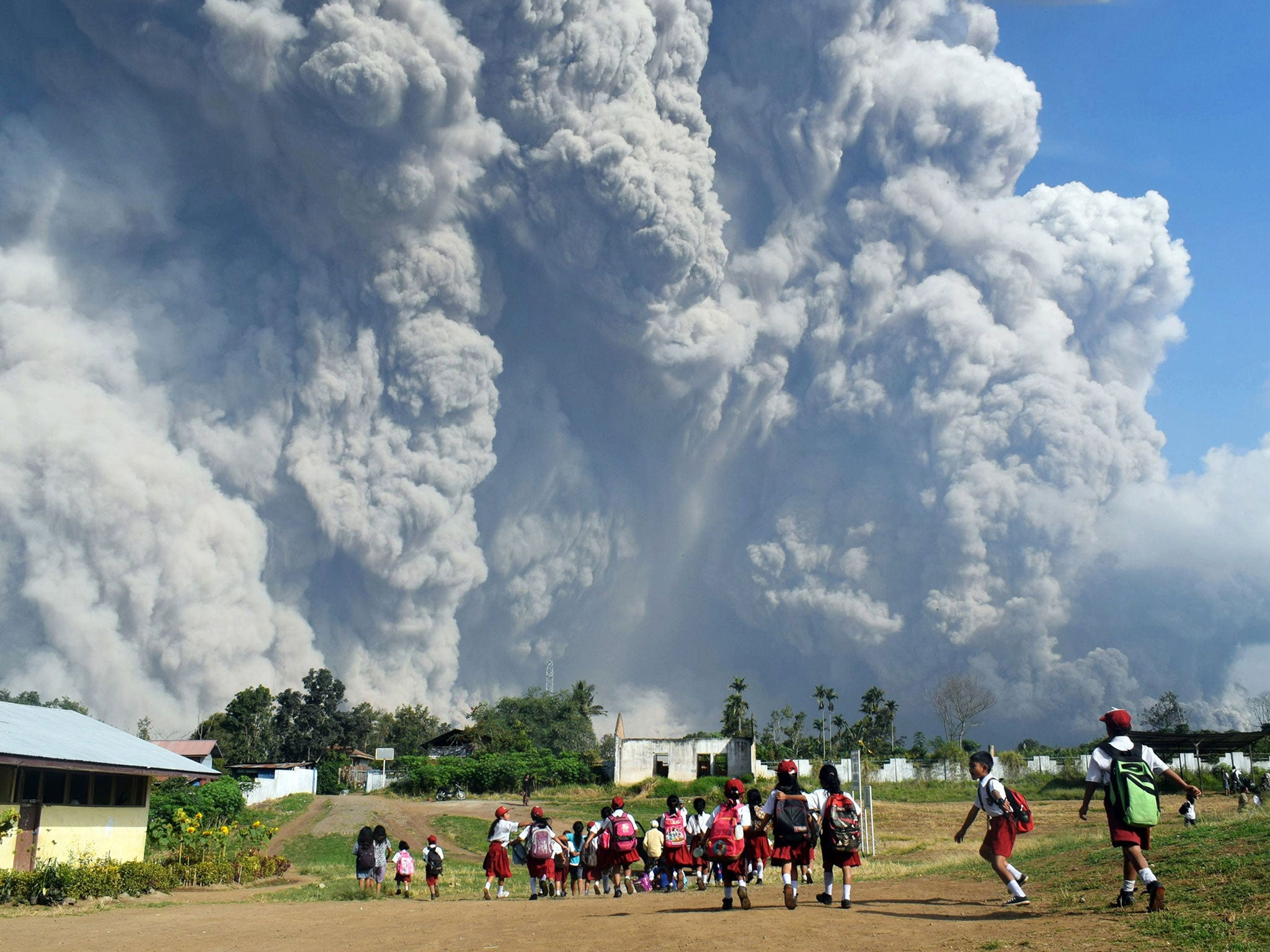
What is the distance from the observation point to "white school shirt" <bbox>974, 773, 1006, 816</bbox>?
30.6 feet

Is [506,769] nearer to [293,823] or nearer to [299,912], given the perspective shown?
[293,823]

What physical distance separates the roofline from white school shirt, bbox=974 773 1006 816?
634 inches

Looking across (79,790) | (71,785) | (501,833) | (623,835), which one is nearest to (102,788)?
(79,790)

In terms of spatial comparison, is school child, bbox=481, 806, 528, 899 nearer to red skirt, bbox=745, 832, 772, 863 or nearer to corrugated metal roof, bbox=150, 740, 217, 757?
red skirt, bbox=745, 832, 772, 863

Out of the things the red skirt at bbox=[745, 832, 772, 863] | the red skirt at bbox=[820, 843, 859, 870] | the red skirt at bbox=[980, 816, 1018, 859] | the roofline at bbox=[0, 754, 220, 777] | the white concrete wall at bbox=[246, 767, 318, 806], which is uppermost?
the roofline at bbox=[0, 754, 220, 777]

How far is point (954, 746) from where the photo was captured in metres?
65.6

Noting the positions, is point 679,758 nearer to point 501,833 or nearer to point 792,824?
point 501,833

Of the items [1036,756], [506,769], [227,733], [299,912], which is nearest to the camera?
[299,912]

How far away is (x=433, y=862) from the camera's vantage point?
17.0 meters

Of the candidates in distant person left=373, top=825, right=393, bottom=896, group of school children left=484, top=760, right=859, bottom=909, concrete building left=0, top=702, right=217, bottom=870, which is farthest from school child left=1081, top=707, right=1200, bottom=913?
concrete building left=0, top=702, right=217, bottom=870

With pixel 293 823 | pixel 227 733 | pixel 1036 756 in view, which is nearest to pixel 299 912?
pixel 293 823

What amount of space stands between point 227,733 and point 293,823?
151 ft

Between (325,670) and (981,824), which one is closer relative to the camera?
(981,824)

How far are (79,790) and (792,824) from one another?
1699 centimetres
